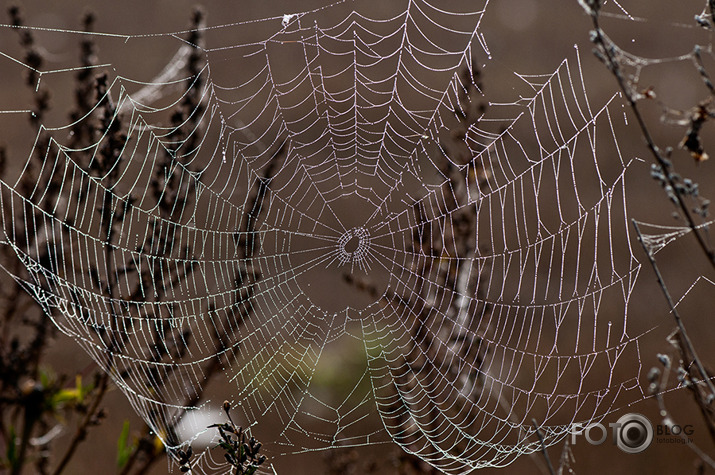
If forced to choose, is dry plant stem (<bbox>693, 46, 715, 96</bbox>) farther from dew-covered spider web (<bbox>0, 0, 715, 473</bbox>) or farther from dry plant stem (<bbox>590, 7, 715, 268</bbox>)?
dew-covered spider web (<bbox>0, 0, 715, 473</bbox>)

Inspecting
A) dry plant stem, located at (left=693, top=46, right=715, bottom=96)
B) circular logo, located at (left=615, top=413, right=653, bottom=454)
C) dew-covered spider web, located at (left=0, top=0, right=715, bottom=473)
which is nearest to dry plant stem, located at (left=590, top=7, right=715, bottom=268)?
dry plant stem, located at (left=693, top=46, right=715, bottom=96)

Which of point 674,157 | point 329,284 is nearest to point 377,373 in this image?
point 329,284

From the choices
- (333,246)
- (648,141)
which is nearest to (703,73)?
(648,141)

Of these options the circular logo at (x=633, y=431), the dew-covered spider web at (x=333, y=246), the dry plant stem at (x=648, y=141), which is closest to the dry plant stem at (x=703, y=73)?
the dry plant stem at (x=648, y=141)

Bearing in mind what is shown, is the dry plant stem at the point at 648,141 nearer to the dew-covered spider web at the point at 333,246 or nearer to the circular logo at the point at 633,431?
the dew-covered spider web at the point at 333,246

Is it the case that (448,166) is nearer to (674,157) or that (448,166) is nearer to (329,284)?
(329,284)

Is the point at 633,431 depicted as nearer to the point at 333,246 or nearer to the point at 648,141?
the point at 648,141
